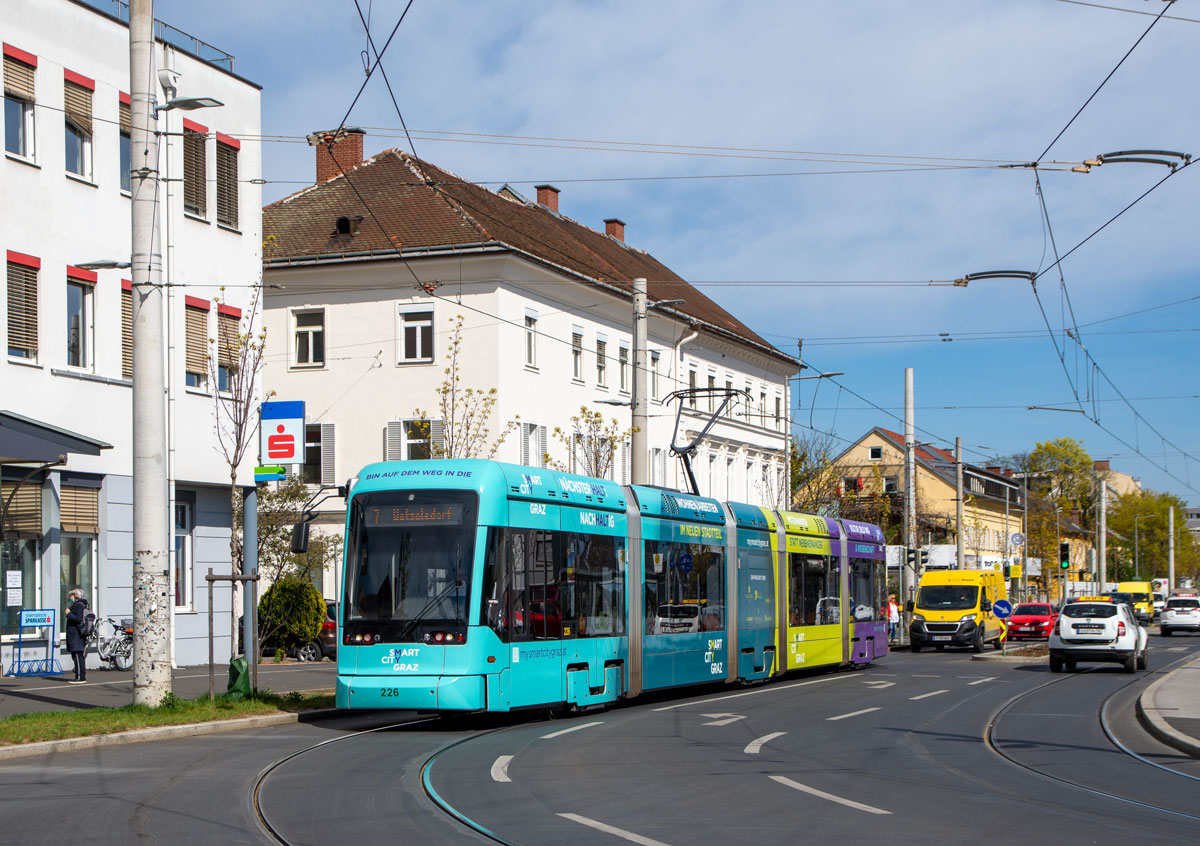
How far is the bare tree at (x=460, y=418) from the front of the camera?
37500 mm

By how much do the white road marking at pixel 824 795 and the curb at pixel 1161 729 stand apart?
5.29 meters

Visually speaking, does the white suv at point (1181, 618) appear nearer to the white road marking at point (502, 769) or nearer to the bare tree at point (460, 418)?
the bare tree at point (460, 418)

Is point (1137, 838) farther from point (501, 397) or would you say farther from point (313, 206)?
point (313, 206)

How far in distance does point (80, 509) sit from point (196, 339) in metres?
4.62

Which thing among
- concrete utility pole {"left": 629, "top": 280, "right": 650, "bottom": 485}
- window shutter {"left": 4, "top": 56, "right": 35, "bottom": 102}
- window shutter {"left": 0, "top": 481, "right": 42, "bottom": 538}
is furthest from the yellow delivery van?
window shutter {"left": 4, "top": 56, "right": 35, "bottom": 102}

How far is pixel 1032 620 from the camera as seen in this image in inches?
2153

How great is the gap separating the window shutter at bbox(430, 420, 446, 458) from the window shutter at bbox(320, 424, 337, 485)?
4.06 m

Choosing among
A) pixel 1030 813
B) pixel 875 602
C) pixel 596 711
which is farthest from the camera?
pixel 875 602

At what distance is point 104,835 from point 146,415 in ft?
28.0

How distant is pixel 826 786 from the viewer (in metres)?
11.8

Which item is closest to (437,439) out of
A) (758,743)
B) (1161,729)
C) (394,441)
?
(394,441)

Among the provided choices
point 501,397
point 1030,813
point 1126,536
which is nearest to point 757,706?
point 1030,813

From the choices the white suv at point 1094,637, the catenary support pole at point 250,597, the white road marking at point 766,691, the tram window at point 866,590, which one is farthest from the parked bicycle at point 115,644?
the white suv at point 1094,637

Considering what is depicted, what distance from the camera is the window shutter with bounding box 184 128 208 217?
28703mm
